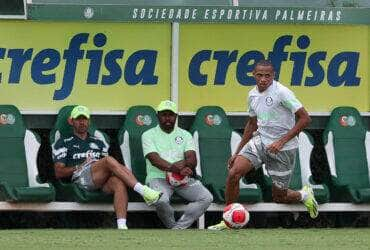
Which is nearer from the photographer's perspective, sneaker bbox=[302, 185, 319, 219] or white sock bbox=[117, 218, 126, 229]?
white sock bbox=[117, 218, 126, 229]

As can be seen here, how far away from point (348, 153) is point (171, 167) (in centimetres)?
235

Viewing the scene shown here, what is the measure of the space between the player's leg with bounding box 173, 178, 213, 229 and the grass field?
1524 mm

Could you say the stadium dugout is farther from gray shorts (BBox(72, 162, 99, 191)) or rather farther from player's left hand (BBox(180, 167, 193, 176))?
player's left hand (BBox(180, 167, 193, 176))

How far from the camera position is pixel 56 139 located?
49.7 feet

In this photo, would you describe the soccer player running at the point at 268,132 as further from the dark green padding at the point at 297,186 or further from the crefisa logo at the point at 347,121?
the crefisa logo at the point at 347,121

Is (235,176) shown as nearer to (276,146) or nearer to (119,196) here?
(276,146)

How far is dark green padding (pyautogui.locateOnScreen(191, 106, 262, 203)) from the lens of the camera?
611 inches

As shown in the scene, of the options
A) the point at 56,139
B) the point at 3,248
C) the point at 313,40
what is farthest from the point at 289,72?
the point at 3,248

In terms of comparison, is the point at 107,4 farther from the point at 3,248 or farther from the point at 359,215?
the point at 3,248

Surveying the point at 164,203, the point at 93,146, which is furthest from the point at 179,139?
the point at 93,146

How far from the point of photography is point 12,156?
1508 centimetres

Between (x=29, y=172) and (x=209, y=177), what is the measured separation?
2.04 meters

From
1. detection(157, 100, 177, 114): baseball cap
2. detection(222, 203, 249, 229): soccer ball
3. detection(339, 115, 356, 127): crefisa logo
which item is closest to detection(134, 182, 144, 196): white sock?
detection(157, 100, 177, 114): baseball cap

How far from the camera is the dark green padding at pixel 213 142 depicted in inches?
611
